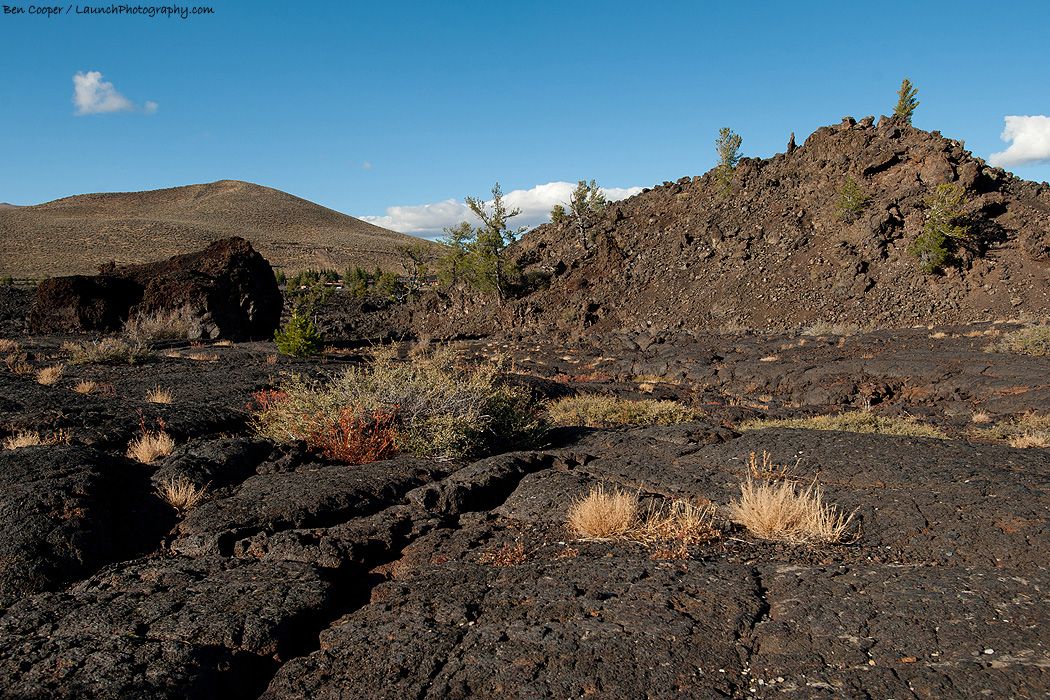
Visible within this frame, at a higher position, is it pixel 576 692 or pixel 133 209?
pixel 133 209

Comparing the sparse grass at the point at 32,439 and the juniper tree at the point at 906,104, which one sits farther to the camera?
the juniper tree at the point at 906,104

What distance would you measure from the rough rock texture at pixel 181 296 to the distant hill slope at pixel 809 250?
50.2 feet

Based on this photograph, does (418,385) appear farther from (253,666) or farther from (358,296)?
(358,296)

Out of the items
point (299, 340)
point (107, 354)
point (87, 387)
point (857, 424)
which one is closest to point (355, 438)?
point (87, 387)

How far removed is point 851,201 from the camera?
30.5 meters

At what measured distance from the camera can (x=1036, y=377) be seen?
13.1m

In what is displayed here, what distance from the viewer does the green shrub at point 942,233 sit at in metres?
26.7

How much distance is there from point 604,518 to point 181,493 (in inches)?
125

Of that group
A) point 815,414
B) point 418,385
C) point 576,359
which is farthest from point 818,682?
point 576,359

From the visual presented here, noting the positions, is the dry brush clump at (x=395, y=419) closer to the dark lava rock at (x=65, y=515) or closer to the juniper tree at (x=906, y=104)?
the dark lava rock at (x=65, y=515)

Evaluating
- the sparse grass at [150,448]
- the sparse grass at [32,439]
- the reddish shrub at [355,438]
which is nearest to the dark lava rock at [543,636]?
the reddish shrub at [355,438]

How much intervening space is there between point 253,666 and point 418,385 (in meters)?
4.62

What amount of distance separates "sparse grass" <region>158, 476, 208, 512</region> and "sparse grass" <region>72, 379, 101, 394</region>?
491cm

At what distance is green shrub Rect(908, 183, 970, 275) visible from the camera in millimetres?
26734
